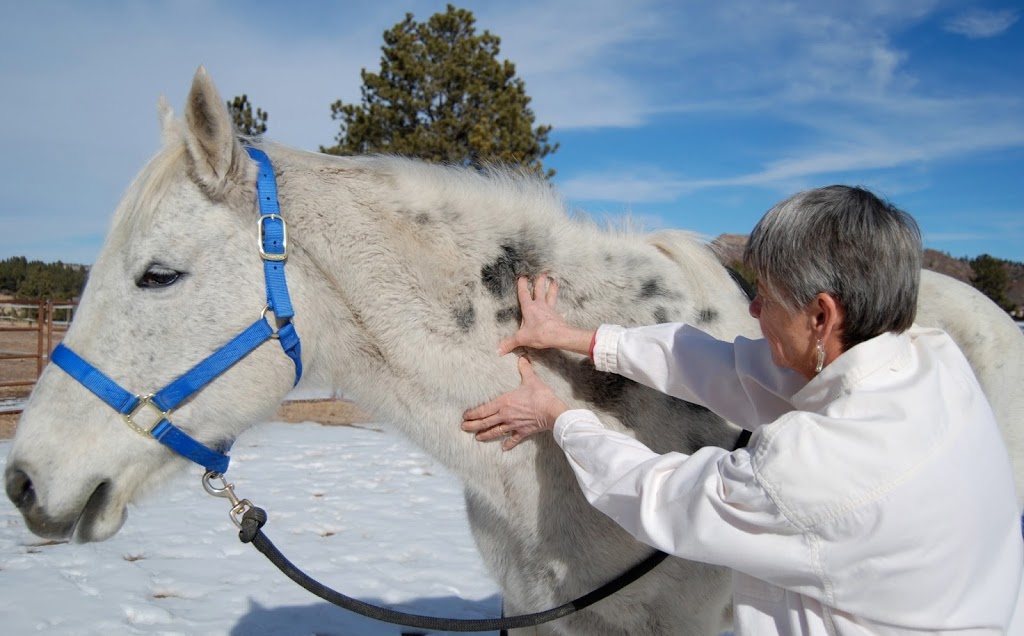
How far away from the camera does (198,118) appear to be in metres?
1.77

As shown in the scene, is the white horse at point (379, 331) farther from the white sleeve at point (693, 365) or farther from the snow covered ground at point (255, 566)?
the snow covered ground at point (255, 566)

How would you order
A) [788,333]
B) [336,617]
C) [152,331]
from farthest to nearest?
[336,617] < [152,331] < [788,333]

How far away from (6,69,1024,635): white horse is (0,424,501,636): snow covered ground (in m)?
1.21

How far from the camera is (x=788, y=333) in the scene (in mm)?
1484

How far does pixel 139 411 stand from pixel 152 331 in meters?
0.23

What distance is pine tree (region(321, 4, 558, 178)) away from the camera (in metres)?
14.1

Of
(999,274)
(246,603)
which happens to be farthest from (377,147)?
(999,274)

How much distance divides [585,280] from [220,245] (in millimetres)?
1072

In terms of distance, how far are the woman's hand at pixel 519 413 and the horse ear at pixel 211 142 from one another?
0.96m

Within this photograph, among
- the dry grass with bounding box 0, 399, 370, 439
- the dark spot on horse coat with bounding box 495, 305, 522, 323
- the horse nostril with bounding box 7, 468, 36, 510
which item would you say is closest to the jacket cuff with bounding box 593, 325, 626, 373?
the dark spot on horse coat with bounding box 495, 305, 522, 323

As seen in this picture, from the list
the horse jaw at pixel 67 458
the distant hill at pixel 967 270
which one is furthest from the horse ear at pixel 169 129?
the distant hill at pixel 967 270

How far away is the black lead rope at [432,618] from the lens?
6.20 ft

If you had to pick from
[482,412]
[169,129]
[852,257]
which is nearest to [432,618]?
[482,412]

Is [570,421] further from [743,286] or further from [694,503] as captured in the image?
[743,286]
